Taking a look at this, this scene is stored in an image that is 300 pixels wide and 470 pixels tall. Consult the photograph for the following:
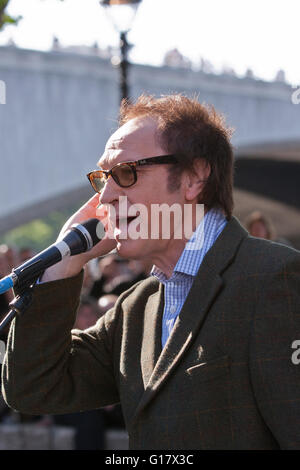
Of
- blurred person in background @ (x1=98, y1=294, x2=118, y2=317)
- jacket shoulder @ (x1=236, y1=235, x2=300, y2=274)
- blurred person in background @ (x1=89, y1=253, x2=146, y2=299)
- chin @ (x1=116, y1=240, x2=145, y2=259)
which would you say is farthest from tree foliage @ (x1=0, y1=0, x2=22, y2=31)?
blurred person in background @ (x1=89, y1=253, x2=146, y2=299)

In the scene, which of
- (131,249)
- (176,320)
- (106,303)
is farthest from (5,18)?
(106,303)

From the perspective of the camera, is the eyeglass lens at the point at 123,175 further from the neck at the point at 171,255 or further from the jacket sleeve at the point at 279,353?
the jacket sleeve at the point at 279,353

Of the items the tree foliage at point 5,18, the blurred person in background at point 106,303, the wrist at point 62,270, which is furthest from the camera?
the blurred person in background at point 106,303

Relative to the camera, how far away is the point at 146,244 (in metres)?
3.01

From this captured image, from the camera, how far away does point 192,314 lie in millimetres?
2898

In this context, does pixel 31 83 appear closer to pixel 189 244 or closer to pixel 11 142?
pixel 11 142

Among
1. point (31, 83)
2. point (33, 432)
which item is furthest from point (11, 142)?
point (33, 432)

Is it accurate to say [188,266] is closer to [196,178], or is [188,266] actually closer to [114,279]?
[196,178]

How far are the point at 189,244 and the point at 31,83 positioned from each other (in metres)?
15.3

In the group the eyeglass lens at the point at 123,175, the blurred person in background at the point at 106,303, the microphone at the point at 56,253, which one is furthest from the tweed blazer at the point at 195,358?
the blurred person in background at the point at 106,303

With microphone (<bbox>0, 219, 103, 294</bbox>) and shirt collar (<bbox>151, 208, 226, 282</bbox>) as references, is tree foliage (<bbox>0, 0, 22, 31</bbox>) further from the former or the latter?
shirt collar (<bbox>151, 208, 226, 282</bbox>)

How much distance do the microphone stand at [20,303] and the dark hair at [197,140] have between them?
586mm

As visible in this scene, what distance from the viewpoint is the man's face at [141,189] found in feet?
9.85

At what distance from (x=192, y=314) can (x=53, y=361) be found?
0.60 meters
